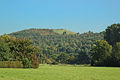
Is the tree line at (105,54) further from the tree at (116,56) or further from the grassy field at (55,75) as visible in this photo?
the grassy field at (55,75)

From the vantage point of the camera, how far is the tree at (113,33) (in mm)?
102200

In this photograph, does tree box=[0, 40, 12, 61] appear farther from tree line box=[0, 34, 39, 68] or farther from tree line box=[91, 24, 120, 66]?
tree line box=[91, 24, 120, 66]

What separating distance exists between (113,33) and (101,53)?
65.3 feet

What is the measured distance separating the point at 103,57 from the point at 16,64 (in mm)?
38757

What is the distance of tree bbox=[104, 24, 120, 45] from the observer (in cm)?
10220

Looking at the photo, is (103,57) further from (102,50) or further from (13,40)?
(13,40)

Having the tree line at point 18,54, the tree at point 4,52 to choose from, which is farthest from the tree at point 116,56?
the tree at point 4,52

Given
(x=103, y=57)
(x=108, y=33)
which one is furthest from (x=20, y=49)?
(x=108, y=33)

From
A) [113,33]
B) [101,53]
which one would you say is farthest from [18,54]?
[113,33]

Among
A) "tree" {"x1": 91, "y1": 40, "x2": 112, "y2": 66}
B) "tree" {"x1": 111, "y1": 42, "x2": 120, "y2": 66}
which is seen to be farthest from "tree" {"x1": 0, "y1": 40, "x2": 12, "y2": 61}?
"tree" {"x1": 111, "y1": 42, "x2": 120, "y2": 66}

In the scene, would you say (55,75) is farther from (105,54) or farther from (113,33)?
(113,33)

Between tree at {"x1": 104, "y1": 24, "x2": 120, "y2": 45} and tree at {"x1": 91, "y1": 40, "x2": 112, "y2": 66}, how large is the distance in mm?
15914

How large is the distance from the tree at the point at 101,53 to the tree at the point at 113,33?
1591cm

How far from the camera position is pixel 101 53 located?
88000 mm
